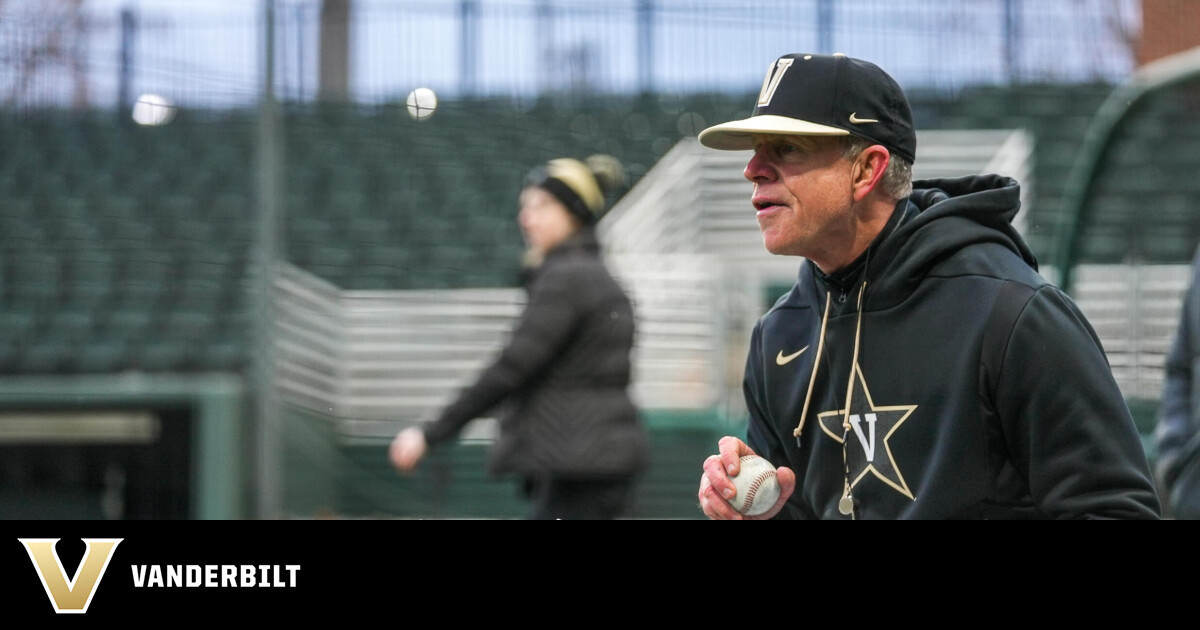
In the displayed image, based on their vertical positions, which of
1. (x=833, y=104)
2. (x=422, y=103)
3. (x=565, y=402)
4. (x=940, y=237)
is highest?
(x=422, y=103)

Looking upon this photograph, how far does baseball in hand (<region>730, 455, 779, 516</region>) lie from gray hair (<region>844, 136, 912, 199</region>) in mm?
611

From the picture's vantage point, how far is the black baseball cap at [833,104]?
269 centimetres

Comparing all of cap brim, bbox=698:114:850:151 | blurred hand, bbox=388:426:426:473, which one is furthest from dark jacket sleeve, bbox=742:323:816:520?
blurred hand, bbox=388:426:426:473

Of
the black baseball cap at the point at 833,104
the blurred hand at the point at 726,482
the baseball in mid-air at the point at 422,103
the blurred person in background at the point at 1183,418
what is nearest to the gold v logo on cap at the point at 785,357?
the blurred hand at the point at 726,482

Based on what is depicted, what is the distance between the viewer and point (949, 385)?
2.54 meters

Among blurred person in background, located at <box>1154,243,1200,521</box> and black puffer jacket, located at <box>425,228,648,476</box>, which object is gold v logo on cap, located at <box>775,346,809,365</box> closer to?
blurred person in background, located at <box>1154,243,1200,521</box>

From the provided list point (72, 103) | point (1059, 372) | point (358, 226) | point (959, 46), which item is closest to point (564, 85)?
point (358, 226)

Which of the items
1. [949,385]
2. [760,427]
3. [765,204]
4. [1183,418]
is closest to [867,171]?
[765,204]

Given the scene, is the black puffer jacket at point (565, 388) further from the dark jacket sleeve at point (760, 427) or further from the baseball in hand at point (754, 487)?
the baseball in hand at point (754, 487)

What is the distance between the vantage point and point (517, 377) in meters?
5.27

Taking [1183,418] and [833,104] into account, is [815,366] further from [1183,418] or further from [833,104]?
[1183,418]
